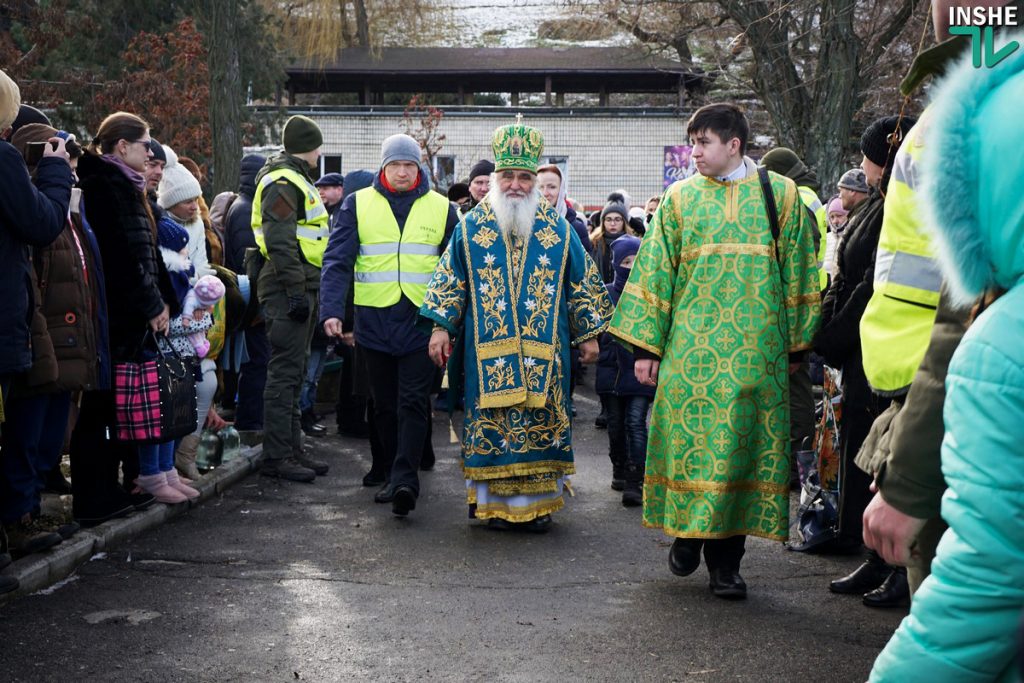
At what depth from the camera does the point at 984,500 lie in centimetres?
220

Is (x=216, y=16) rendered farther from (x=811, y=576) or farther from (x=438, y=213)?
(x=811, y=576)

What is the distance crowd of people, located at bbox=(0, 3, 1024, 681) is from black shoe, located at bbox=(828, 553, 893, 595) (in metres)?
0.02

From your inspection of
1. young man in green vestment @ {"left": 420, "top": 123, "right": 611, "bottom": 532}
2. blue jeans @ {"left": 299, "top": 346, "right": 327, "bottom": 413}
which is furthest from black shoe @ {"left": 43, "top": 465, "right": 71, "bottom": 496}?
blue jeans @ {"left": 299, "top": 346, "right": 327, "bottom": 413}

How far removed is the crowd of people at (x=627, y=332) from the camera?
7.70ft

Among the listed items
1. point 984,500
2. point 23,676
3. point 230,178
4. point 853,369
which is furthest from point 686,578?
point 230,178

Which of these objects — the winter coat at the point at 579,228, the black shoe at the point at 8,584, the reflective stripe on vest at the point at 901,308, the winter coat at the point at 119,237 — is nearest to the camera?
the reflective stripe on vest at the point at 901,308

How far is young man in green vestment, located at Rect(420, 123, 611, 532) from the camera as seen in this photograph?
730cm

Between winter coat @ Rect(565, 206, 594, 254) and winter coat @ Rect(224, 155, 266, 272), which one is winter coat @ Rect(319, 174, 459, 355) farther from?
winter coat @ Rect(565, 206, 594, 254)

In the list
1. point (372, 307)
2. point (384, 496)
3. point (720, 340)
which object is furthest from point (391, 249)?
point (720, 340)

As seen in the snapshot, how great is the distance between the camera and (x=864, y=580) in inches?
236

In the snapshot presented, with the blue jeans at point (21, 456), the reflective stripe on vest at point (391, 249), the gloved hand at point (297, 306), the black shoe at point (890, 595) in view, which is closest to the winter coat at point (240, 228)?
the gloved hand at point (297, 306)

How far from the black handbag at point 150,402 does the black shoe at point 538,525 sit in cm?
195

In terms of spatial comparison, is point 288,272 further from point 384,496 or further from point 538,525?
point 538,525

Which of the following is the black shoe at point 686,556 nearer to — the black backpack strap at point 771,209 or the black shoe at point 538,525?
the black backpack strap at point 771,209
